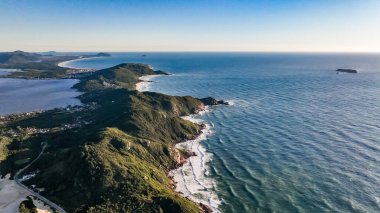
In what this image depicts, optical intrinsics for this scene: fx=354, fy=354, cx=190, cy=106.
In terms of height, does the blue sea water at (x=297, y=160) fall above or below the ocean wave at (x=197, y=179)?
above

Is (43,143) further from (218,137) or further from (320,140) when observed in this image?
(320,140)

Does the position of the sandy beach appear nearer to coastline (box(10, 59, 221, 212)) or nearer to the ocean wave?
coastline (box(10, 59, 221, 212))

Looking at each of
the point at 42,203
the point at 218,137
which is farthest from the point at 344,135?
the point at 42,203

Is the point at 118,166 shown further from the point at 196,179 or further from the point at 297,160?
the point at 297,160

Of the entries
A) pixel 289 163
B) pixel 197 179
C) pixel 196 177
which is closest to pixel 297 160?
pixel 289 163

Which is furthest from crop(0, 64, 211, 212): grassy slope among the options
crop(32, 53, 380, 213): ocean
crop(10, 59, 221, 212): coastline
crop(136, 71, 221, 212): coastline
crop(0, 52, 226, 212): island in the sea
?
crop(32, 53, 380, 213): ocean

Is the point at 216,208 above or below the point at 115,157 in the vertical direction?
below

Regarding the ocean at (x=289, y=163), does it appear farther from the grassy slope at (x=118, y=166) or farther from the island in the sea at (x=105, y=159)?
the grassy slope at (x=118, y=166)

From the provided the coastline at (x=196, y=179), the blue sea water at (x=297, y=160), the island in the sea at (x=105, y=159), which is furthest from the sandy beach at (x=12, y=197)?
the blue sea water at (x=297, y=160)
